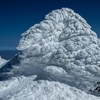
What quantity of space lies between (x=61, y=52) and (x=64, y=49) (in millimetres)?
469

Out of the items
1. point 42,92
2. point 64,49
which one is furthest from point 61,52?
point 42,92

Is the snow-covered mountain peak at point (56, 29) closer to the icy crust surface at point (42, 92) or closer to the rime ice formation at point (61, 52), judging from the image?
the rime ice formation at point (61, 52)

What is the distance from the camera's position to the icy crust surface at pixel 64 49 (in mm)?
16172

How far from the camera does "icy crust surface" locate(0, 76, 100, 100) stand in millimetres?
14195

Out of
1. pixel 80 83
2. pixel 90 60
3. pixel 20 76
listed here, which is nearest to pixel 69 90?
pixel 80 83

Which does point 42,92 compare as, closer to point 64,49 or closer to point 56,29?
point 64,49

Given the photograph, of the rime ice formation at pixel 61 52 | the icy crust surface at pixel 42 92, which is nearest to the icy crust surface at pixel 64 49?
the rime ice formation at pixel 61 52

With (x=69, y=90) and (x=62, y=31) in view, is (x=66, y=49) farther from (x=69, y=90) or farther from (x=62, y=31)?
(x=69, y=90)

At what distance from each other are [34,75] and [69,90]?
4352 mm

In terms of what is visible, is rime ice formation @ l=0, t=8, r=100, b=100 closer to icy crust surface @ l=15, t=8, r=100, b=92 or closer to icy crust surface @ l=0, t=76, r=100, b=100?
icy crust surface @ l=15, t=8, r=100, b=92

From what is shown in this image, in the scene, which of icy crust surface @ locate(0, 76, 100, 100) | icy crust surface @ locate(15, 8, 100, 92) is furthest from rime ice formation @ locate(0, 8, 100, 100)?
icy crust surface @ locate(0, 76, 100, 100)

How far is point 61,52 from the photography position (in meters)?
17.1

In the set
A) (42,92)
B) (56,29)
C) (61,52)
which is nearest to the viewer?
(42,92)

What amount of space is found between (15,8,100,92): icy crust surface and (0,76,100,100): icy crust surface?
1004mm
